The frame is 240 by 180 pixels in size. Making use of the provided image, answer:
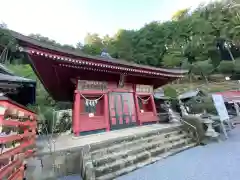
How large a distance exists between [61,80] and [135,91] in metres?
4.16

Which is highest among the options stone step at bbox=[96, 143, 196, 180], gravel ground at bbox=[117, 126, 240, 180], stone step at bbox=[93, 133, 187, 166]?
stone step at bbox=[93, 133, 187, 166]

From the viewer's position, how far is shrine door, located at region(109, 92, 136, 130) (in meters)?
7.30

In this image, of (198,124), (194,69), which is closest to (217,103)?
(198,124)

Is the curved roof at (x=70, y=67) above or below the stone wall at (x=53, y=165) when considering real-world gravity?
above

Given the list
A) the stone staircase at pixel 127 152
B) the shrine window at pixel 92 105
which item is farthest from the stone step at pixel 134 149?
the shrine window at pixel 92 105

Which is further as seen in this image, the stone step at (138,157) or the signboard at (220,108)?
the signboard at (220,108)

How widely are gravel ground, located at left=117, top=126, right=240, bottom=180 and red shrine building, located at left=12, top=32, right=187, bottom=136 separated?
331cm

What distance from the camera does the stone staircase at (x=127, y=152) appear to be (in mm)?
3570

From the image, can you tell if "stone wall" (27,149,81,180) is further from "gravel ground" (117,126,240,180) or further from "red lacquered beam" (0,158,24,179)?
"gravel ground" (117,126,240,180)

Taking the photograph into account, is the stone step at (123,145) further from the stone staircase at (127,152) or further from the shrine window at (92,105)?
the shrine window at (92,105)

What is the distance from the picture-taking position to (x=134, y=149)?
15.0 feet

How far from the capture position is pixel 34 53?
4238 mm

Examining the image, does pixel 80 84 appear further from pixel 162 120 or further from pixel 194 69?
pixel 194 69

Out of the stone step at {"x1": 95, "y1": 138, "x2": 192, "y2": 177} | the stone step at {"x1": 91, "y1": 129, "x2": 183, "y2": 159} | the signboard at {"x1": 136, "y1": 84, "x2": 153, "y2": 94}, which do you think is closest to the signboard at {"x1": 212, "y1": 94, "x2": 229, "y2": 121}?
the stone step at {"x1": 95, "y1": 138, "x2": 192, "y2": 177}
